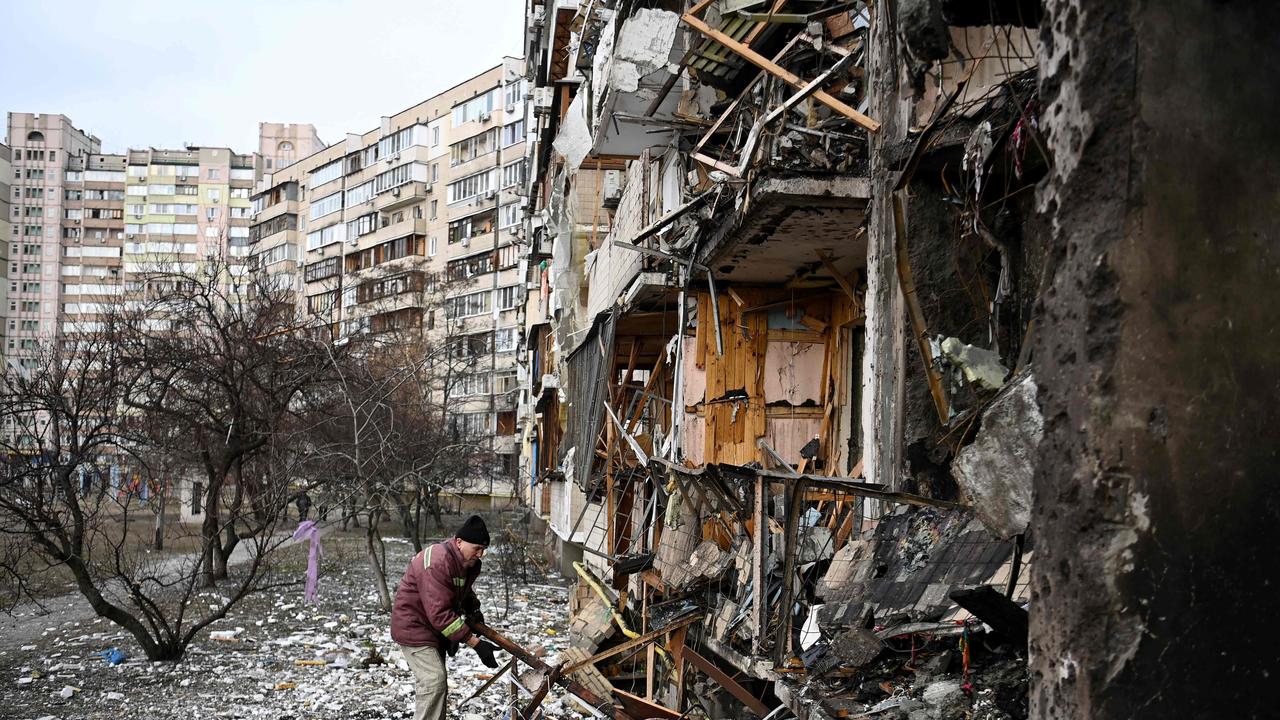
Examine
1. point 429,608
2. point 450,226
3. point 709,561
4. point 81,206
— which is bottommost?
point 429,608

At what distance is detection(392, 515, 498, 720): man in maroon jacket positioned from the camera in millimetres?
7324

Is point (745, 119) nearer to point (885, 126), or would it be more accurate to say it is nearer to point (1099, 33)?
point (885, 126)

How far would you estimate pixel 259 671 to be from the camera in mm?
11156

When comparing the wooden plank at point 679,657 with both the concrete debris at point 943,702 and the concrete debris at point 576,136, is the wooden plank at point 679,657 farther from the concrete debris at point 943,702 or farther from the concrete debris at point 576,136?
the concrete debris at point 576,136

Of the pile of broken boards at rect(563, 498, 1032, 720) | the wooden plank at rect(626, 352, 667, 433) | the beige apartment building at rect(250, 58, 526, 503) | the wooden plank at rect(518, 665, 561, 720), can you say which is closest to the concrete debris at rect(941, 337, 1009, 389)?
the pile of broken boards at rect(563, 498, 1032, 720)

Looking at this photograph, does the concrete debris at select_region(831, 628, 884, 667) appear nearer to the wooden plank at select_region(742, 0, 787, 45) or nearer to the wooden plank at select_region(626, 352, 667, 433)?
the wooden plank at select_region(742, 0, 787, 45)

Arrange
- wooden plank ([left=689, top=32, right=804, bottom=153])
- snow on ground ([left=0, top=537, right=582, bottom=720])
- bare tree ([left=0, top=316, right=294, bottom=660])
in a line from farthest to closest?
bare tree ([left=0, top=316, right=294, bottom=660])
snow on ground ([left=0, top=537, right=582, bottom=720])
wooden plank ([left=689, top=32, right=804, bottom=153])

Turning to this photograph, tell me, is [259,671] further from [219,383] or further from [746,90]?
[746,90]

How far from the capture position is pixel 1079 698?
2.45 m

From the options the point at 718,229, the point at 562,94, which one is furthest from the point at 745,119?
the point at 562,94

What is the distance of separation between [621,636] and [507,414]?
45.2 metres

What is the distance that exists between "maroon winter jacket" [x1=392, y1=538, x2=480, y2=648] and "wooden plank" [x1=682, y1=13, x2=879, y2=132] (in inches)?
166

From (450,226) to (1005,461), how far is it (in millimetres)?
54986

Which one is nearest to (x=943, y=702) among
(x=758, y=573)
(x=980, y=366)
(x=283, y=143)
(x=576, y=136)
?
(x=758, y=573)
